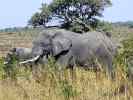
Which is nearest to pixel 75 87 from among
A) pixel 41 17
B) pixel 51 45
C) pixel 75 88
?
pixel 75 88

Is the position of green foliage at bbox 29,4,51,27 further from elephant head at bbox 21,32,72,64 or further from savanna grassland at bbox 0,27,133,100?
savanna grassland at bbox 0,27,133,100

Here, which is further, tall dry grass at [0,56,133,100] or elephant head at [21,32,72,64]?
elephant head at [21,32,72,64]

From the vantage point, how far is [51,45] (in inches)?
657

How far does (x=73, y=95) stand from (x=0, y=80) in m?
2.10

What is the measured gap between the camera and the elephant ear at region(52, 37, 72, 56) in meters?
16.4

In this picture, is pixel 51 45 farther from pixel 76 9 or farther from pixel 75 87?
pixel 76 9

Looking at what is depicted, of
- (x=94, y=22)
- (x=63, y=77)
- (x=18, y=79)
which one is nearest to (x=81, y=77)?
(x=63, y=77)

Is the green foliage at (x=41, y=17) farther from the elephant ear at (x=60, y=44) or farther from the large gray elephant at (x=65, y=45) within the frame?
the elephant ear at (x=60, y=44)

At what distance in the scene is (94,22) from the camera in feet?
131

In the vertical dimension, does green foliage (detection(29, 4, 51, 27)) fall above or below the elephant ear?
below

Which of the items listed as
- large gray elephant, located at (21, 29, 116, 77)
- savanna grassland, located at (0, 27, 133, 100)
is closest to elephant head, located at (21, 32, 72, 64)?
large gray elephant, located at (21, 29, 116, 77)

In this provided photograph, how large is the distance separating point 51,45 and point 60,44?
32 centimetres

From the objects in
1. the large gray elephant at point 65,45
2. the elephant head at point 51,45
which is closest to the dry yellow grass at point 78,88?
the large gray elephant at point 65,45

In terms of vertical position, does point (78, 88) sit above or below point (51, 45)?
above
